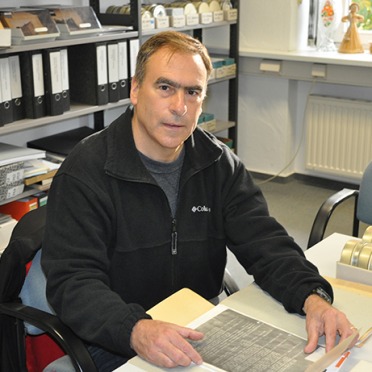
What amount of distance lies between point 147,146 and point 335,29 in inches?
Result: 119

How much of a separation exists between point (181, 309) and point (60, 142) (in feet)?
7.11

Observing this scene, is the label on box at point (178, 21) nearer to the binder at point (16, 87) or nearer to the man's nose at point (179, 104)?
the binder at point (16, 87)

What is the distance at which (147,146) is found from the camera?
1775mm

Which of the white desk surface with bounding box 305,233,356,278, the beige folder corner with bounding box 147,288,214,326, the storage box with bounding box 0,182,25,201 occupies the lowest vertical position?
the storage box with bounding box 0,182,25,201

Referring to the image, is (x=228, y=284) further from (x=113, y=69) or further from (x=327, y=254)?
(x=113, y=69)

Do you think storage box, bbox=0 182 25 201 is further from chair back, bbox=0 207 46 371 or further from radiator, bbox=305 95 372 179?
radiator, bbox=305 95 372 179

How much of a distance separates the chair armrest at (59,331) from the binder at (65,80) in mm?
1764

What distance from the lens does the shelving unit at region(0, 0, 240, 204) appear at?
307 cm

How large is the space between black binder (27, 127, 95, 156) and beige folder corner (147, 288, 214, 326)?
1.95m

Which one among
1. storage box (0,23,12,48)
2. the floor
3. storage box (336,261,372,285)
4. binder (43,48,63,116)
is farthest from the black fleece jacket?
the floor

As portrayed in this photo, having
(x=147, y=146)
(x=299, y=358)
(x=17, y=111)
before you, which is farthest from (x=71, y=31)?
(x=299, y=358)

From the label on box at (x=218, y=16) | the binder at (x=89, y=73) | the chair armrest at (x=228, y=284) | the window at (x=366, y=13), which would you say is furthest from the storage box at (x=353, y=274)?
the window at (x=366, y=13)

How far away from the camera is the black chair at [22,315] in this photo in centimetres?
153

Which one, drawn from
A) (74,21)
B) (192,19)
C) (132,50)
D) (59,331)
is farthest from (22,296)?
(192,19)
